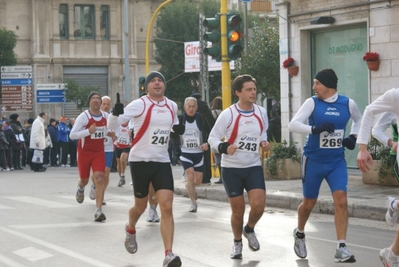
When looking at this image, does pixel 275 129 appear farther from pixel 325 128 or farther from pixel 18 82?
pixel 18 82

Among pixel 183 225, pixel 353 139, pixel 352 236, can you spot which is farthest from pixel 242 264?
pixel 183 225

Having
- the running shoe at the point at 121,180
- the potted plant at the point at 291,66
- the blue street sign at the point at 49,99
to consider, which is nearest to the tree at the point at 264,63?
the blue street sign at the point at 49,99

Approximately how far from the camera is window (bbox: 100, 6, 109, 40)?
180 feet

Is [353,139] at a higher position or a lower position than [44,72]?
lower

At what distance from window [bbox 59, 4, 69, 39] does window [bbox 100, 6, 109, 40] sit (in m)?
2.22

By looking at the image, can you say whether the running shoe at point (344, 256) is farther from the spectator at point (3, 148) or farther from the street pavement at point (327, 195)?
the spectator at point (3, 148)

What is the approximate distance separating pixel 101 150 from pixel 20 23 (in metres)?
40.8

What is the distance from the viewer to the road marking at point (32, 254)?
9258mm

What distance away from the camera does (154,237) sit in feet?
35.7

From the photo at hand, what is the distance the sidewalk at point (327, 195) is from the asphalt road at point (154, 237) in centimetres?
30

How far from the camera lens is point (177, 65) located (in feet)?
171

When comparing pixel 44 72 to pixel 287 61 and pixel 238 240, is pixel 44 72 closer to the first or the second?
pixel 287 61

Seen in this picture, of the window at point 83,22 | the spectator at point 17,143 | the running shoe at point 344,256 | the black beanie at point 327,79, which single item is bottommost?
the running shoe at point 344,256

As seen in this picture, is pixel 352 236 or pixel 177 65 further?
pixel 177 65
